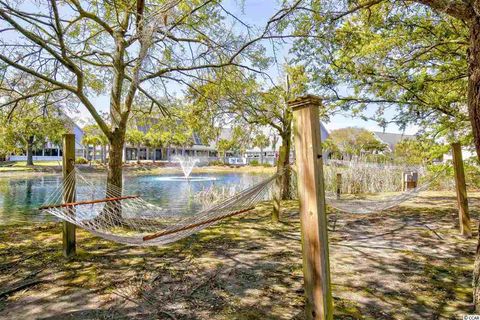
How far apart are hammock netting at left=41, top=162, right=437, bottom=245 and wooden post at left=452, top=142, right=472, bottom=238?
11.5 inches

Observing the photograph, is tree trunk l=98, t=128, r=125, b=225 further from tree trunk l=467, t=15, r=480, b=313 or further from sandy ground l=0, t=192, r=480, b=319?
tree trunk l=467, t=15, r=480, b=313

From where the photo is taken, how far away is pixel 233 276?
2.37 meters

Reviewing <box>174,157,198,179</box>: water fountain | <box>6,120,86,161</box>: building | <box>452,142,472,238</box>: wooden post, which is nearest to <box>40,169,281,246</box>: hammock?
<box>452,142,472,238</box>: wooden post

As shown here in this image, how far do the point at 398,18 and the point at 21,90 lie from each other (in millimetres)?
5059

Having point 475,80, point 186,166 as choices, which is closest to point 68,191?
point 475,80

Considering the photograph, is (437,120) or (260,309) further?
(437,120)

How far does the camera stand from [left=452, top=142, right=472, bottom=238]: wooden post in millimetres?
3197

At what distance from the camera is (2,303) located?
195 centimetres

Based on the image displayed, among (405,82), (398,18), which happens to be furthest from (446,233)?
(398,18)

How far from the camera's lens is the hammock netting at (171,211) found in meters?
2.05

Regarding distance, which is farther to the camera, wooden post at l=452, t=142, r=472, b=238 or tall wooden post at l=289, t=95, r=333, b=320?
wooden post at l=452, t=142, r=472, b=238

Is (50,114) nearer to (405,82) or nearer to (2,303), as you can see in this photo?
(2,303)

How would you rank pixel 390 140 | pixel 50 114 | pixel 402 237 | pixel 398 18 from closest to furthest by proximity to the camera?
pixel 402 237, pixel 398 18, pixel 50 114, pixel 390 140

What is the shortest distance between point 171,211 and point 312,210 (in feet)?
18.6
